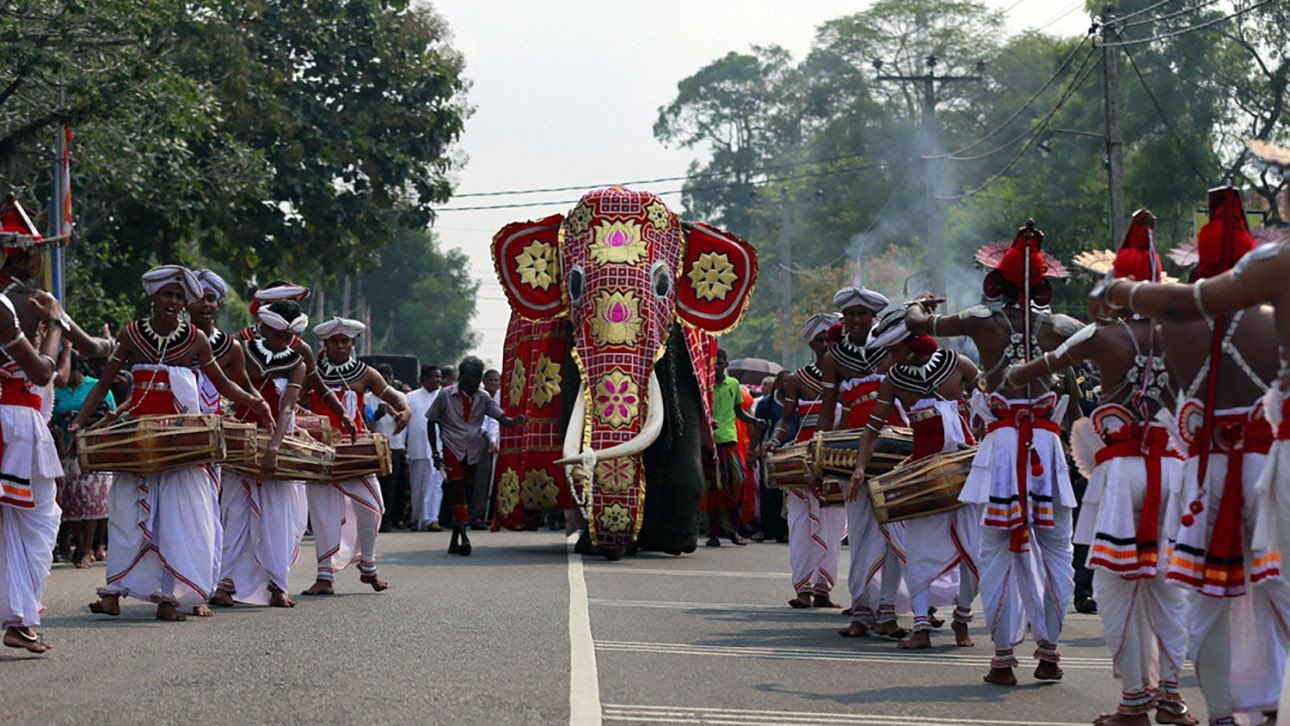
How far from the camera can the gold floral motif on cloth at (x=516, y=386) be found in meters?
19.1

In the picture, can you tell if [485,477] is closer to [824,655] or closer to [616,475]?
[616,475]

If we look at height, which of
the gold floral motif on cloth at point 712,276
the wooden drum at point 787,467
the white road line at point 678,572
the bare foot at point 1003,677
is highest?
the gold floral motif on cloth at point 712,276

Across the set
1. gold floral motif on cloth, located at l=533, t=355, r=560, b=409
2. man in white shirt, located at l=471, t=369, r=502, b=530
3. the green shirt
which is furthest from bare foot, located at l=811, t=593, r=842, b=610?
man in white shirt, located at l=471, t=369, r=502, b=530

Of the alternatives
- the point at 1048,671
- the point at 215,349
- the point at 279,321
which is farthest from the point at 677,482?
the point at 1048,671

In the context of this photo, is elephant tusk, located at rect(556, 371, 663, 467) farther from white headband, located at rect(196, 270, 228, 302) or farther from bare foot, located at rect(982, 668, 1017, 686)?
bare foot, located at rect(982, 668, 1017, 686)

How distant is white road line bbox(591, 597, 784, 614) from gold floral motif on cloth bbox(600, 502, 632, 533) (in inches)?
127

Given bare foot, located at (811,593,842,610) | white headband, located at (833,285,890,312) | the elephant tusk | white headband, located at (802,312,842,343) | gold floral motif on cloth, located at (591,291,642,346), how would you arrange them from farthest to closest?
gold floral motif on cloth, located at (591,291,642,346) → the elephant tusk → white headband, located at (802,312,842,343) → bare foot, located at (811,593,842,610) → white headband, located at (833,285,890,312)

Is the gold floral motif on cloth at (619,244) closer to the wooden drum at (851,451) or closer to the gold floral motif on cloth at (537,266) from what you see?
the gold floral motif on cloth at (537,266)

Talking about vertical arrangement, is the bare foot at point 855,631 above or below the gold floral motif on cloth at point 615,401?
below

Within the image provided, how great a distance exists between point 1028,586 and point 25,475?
4.90 m

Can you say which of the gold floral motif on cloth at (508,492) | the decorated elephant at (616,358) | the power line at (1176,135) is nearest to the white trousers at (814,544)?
the decorated elephant at (616,358)

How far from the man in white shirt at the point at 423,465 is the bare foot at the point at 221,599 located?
12924 mm

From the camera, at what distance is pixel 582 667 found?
9484 mm

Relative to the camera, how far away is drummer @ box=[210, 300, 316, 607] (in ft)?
44.8
